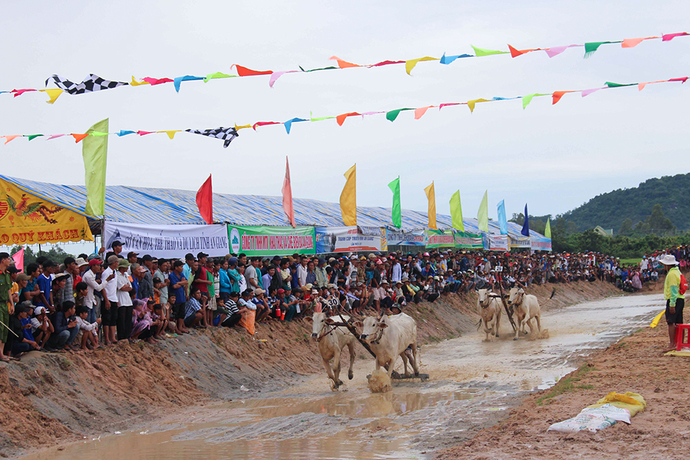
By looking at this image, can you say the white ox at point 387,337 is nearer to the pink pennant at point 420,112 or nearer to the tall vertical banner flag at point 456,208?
the pink pennant at point 420,112

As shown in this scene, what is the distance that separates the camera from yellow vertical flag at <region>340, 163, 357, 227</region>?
2253 cm

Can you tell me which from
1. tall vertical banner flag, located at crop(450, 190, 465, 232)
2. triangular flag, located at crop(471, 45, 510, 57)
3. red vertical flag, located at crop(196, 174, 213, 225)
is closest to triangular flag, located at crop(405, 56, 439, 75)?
triangular flag, located at crop(471, 45, 510, 57)

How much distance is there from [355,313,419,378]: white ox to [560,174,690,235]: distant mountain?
317 ft

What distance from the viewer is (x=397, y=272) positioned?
75.7 ft

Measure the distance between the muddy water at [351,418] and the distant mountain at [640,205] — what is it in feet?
315

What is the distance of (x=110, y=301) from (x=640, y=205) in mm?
115417

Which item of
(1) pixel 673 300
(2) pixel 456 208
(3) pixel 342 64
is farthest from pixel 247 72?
(2) pixel 456 208

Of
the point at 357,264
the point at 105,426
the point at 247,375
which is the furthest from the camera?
the point at 357,264

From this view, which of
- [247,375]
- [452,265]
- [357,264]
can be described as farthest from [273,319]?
[452,265]

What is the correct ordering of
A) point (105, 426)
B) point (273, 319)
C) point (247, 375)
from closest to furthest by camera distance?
1. point (105, 426)
2. point (247, 375)
3. point (273, 319)

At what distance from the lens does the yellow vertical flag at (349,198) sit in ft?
73.9

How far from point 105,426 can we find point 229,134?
687cm

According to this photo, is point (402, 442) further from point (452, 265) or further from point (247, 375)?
point (452, 265)

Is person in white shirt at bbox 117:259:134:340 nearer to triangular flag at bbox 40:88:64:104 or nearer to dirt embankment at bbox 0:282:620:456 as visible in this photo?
dirt embankment at bbox 0:282:620:456
